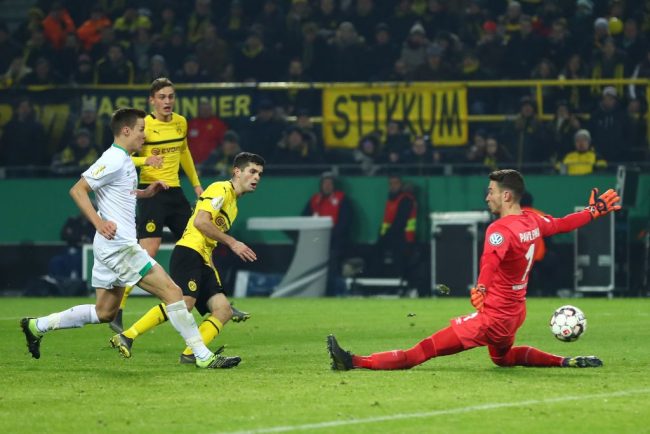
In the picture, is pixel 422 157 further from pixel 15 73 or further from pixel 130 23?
pixel 15 73

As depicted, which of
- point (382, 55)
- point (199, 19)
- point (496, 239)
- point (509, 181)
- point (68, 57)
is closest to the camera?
point (496, 239)

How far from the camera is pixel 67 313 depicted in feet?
37.0

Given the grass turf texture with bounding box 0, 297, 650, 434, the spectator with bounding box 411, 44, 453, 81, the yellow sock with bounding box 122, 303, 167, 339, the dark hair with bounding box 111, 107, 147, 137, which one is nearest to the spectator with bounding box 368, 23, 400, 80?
the spectator with bounding box 411, 44, 453, 81

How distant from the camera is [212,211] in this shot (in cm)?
1154

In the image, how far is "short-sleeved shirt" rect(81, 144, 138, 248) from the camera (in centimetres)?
1080

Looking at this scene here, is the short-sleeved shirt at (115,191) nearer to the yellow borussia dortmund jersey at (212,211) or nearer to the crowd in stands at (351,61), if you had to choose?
the yellow borussia dortmund jersey at (212,211)

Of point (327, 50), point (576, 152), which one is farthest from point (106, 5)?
point (576, 152)

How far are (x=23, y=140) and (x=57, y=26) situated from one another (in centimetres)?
492

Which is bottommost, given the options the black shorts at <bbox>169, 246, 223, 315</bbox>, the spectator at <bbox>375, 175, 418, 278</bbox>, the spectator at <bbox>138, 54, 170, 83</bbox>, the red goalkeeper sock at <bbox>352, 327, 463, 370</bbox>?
the spectator at <bbox>375, 175, 418, 278</bbox>

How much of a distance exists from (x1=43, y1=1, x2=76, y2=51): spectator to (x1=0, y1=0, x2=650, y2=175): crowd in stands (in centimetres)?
3

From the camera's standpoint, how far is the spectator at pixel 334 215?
870 inches

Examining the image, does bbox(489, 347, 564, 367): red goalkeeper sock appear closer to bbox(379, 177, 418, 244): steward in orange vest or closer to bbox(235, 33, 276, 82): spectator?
bbox(379, 177, 418, 244): steward in orange vest

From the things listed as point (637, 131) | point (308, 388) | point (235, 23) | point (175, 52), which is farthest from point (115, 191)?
point (235, 23)

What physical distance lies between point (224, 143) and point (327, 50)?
356 centimetres
